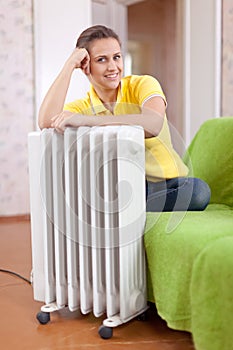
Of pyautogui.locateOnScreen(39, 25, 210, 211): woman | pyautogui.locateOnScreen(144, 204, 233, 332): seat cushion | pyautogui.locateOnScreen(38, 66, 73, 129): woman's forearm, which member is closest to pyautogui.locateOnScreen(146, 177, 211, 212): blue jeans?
pyautogui.locateOnScreen(39, 25, 210, 211): woman

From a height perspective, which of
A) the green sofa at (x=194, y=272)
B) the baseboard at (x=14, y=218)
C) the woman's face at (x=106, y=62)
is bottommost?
the baseboard at (x=14, y=218)

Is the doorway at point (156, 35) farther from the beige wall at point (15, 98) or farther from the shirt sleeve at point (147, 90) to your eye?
the shirt sleeve at point (147, 90)

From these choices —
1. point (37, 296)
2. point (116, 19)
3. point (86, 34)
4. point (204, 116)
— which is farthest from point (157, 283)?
point (116, 19)

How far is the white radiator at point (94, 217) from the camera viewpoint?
1.23 m

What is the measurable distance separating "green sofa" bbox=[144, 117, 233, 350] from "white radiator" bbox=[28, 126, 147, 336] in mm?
71

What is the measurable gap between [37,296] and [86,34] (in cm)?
85

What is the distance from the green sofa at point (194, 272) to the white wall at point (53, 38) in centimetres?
228

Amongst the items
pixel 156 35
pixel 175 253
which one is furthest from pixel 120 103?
pixel 156 35

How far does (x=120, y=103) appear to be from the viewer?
149 cm

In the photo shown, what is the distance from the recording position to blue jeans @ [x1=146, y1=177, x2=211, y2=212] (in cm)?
147

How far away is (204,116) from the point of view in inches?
137

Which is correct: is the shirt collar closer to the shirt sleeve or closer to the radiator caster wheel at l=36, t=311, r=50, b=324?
the shirt sleeve

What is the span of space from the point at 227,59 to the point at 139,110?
208 centimetres

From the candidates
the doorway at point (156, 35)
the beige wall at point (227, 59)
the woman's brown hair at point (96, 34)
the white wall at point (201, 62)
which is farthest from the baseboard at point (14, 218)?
Result: the doorway at point (156, 35)
